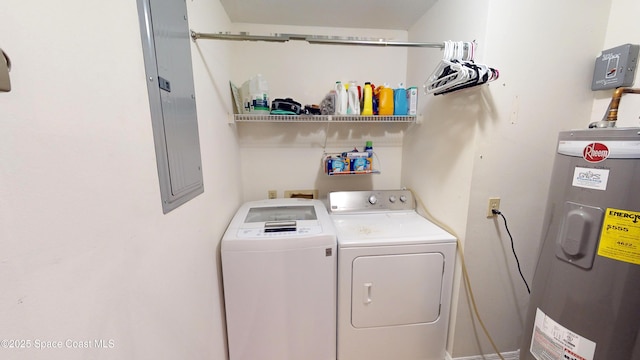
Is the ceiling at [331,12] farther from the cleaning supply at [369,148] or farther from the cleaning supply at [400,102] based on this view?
the cleaning supply at [369,148]

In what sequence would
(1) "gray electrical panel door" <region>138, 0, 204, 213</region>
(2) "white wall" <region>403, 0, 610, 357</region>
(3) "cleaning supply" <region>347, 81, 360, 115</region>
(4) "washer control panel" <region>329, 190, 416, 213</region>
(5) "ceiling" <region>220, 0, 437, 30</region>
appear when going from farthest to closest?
1. (4) "washer control panel" <region>329, 190, 416, 213</region>
2. (3) "cleaning supply" <region>347, 81, 360, 115</region>
3. (5) "ceiling" <region>220, 0, 437, 30</region>
4. (2) "white wall" <region>403, 0, 610, 357</region>
5. (1) "gray electrical panel door" <region>138, 0, 204, 213</region>

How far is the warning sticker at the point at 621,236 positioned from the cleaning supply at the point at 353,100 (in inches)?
58.7

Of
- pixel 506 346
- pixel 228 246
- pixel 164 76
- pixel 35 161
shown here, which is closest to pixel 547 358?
pixel 506 346

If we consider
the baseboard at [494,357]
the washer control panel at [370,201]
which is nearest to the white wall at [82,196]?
the washer control panel at [370,201]

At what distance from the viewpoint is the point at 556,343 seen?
1062 mm

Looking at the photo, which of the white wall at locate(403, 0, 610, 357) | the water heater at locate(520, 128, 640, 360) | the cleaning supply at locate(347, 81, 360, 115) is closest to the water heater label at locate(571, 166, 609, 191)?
the water heater at locate(520, 128, 640, 360)

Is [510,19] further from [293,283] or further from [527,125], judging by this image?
[293,283]

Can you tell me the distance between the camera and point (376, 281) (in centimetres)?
152

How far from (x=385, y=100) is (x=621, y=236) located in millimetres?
1504

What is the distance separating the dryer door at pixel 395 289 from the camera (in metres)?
1.51

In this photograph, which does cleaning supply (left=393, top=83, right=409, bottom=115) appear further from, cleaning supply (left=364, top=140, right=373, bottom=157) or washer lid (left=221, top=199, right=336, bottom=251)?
washer lid (left=221, top=199, right=336, bottom=251)

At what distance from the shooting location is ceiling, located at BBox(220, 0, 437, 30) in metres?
1.78

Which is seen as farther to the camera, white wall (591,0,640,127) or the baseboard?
the baseboard

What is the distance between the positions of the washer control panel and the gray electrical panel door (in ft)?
3.93
